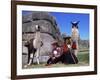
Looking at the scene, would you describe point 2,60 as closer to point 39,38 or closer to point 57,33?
point 39,38

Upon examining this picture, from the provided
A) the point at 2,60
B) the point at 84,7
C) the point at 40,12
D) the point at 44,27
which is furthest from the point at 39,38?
the point at 84,7

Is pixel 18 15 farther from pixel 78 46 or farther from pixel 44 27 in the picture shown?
pixel 78 46

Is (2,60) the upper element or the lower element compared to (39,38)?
lower

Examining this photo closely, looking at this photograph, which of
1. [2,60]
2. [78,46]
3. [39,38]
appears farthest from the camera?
[78,46]

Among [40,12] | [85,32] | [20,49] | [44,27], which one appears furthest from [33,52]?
[85,32]

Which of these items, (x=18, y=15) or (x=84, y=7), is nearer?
(x=18, y=15)

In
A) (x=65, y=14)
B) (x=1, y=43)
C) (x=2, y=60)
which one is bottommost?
(x=2, y=60)

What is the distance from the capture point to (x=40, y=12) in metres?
1.92

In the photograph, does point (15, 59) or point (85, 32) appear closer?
point (15, 59)

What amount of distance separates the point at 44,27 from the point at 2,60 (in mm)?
489

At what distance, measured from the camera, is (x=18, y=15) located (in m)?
1.85

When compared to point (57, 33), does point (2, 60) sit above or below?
below

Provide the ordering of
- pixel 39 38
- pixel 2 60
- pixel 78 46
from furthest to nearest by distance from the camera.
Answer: pixel 78 46, pixel 39 38, pixel 2 60

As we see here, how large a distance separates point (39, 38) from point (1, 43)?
0.35 metres
